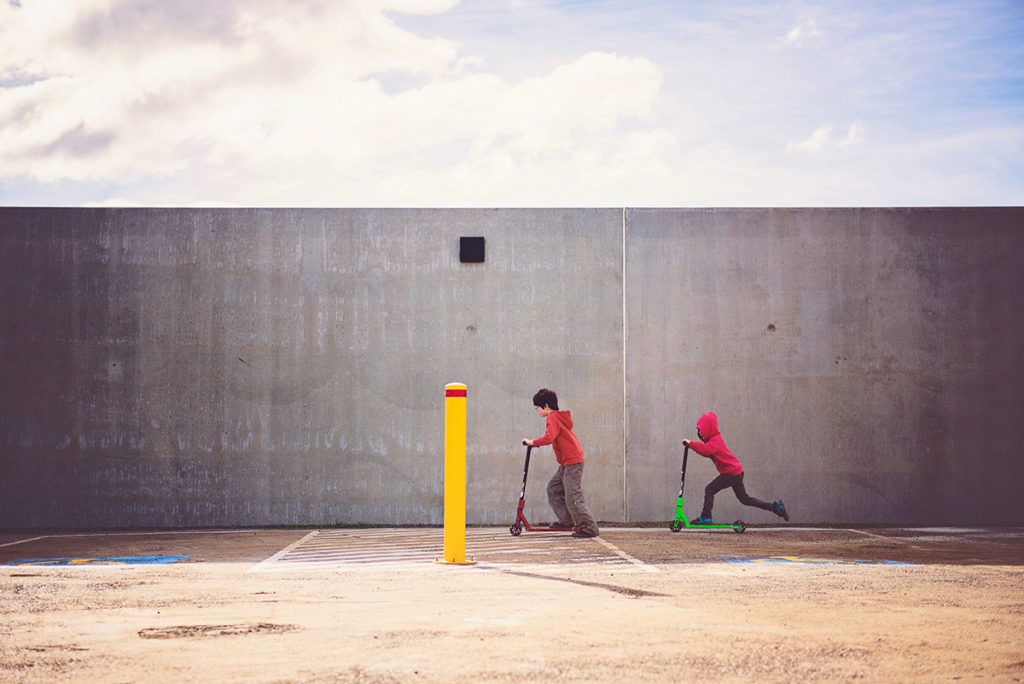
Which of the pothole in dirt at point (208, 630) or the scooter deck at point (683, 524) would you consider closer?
the pothole in dirt at point (208, 630)

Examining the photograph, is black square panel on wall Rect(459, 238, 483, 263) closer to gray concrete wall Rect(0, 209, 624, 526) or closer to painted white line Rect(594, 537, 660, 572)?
gray concrete wall Rect(0, 209, 624, 526)

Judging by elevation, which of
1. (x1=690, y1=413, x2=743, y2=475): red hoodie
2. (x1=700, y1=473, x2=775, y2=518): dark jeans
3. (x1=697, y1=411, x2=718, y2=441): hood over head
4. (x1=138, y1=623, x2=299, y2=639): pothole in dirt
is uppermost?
(x1=697, y1=411, x2=718, y2=441): hood over head

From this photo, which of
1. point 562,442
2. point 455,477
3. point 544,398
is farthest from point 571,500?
point 455,477

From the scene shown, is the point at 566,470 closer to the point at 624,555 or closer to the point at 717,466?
the point at 624,555

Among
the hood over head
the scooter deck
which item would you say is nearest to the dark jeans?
the scooter deck

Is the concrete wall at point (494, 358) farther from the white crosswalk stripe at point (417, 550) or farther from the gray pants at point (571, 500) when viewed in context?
the gray pants at point (571, 500)

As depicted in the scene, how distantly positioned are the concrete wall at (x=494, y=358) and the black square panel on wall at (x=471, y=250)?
Result: 113 millimetres

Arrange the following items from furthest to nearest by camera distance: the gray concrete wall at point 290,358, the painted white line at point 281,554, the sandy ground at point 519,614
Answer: the gray concrete wall at point 290,358 < the painted white line at point 281,554 < the sandy ground at point 519,614

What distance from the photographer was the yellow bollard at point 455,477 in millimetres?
9484

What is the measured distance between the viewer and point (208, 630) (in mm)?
5965

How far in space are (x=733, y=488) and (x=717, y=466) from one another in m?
0.35

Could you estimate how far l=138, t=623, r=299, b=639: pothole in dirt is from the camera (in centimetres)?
581

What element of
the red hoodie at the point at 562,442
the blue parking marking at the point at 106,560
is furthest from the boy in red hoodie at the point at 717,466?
the blue parking marking at the point at 106,560

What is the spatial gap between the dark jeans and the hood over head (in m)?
0.55
